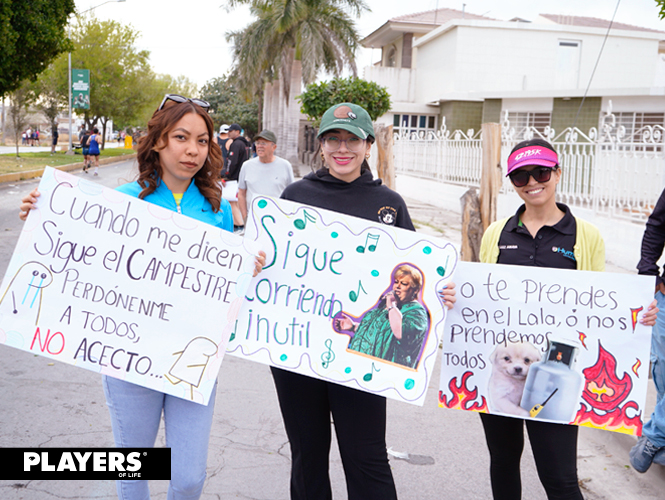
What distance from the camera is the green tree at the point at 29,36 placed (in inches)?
659

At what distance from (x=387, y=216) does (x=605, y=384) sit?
124 centimetres

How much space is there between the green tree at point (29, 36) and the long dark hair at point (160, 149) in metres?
16.1

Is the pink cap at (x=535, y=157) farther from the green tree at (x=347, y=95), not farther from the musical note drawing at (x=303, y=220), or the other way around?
the green tree at (x=347, y=95)

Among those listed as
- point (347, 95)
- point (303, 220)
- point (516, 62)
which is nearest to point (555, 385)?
point (303, 220)

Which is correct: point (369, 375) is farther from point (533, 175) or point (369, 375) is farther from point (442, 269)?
point (533, 175)

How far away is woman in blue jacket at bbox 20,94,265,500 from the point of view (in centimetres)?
258

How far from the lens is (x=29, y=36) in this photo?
1750 centimetres

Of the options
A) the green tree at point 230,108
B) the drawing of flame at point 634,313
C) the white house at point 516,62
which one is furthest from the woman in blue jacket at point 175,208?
the green tree at point 230,108

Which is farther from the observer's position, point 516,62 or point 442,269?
point 516,62

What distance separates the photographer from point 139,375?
8.50ft

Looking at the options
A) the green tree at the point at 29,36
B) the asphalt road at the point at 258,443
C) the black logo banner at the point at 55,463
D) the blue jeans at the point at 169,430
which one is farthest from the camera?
the green tree at the point at 29,36

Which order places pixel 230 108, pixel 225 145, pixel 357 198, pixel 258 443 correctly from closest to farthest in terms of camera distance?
pixel 357 198, pixel 258 443, pixel 225 145, pixel 230 108

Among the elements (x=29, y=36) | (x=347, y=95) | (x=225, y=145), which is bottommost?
(x=225, y=145)

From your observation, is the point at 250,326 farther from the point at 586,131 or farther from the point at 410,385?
the point at 586,131
